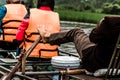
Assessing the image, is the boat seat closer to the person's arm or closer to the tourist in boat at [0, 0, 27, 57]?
the person's arm

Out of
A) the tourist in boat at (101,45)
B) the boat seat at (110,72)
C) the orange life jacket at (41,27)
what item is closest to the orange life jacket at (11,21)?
the orange life jacket at (41,27)

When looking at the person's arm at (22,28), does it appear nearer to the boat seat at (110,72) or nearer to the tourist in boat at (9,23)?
the tourist in boat at (9,23)

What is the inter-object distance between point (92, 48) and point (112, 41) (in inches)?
10.0

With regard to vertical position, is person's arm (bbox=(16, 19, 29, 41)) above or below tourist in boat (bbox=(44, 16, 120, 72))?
below

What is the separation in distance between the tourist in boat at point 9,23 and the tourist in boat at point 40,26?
1.19m

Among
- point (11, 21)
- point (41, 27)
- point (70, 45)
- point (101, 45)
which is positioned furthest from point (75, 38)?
point (70, 45)

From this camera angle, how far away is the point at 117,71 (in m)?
5.24

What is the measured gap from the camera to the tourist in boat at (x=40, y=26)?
717cm

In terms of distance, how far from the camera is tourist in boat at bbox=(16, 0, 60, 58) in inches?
282

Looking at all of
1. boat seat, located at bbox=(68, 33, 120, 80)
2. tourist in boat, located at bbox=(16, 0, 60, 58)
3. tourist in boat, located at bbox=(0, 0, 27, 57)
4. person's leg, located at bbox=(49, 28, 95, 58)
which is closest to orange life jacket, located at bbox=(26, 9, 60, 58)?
tourist in boat, located at bbox=(16, 0, 60, 58)

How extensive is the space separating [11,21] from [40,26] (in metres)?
1.57

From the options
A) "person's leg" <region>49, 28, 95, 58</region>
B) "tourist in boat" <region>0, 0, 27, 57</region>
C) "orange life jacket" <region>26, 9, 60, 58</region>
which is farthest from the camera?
"tourist in boat" <region>0, 0, 27, 57</region>

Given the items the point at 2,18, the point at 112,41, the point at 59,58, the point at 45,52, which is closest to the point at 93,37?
the point at 112,41

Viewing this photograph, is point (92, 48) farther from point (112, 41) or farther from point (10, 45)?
point (10, 45)
